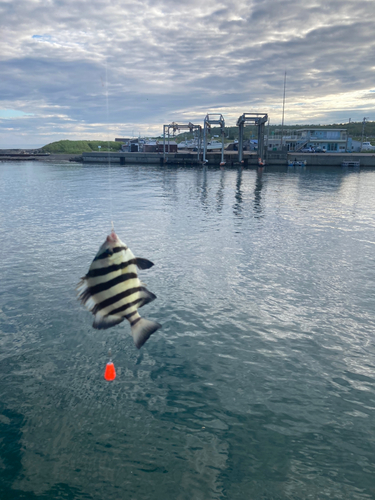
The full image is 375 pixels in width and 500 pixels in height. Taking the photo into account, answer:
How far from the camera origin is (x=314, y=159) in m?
94.5

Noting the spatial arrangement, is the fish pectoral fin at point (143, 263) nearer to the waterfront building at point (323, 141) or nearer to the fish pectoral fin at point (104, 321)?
the fish pectoral fin at point (104, 321)

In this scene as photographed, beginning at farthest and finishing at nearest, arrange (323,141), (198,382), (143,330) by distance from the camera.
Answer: (323,141), (198,382), (143,330)

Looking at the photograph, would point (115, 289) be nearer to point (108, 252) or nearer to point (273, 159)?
point (108, 252)

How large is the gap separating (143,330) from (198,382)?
17.3 feet

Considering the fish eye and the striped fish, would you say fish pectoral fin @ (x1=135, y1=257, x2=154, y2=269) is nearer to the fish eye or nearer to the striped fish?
the striped fish

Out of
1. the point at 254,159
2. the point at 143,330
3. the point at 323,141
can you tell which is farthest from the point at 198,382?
the point at 323,141

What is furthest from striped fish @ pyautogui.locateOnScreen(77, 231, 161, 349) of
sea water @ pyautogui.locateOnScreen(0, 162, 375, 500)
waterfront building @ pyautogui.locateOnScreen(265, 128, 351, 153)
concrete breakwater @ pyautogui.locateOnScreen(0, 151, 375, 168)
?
waterfront building @ pyautogui.locateOnScreen(265, 128, 351, 153)

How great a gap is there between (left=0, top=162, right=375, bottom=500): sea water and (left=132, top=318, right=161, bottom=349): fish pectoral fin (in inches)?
148

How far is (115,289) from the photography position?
3420 millimetres

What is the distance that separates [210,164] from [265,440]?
94164mm

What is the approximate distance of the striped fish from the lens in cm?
327

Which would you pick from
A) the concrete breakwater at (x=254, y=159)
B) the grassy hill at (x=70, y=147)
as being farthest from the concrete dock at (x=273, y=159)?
the grassy hill at (x=70, y=147)

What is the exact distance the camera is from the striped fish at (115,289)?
3.27 meters

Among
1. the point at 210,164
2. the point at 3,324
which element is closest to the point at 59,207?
the point at 3,324
